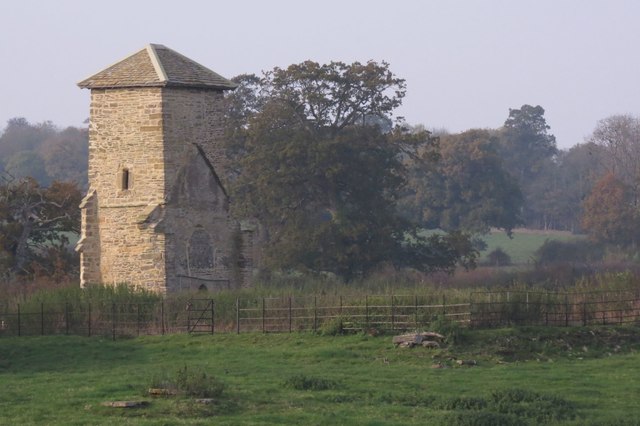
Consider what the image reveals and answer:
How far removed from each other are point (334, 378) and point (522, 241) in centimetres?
6645

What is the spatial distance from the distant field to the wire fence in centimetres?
3726

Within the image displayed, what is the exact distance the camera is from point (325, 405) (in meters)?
25.0

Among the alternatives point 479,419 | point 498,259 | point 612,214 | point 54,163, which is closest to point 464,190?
point 498,259

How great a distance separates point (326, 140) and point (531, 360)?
27.3 metres

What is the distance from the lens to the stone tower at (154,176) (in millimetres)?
42125

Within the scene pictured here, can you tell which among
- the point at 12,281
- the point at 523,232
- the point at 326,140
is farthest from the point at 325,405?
the point at 523,232

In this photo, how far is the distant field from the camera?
81438mm

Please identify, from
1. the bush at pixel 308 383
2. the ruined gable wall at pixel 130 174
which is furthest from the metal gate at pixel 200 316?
the bush at pixel 308 383

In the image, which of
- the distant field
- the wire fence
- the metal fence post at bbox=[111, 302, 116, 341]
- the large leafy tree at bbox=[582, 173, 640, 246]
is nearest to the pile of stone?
the wire fence

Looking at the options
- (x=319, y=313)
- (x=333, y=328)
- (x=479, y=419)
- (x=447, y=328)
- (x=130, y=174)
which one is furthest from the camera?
(x=130, y=174)

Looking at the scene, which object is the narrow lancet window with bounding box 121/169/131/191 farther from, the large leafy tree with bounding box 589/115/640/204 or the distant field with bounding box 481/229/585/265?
the large leafy tree with bounding box 589/115/640/204

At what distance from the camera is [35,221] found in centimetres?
5228

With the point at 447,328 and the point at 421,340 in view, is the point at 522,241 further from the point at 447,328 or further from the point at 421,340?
the point at 421,340

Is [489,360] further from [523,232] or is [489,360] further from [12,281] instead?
[523,232]
